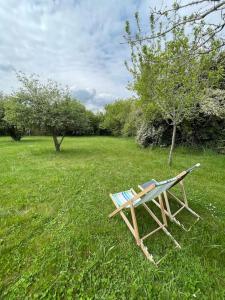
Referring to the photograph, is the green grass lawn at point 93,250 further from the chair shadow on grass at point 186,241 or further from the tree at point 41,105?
the tree at point 41,105

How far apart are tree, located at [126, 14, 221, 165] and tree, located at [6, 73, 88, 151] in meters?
3.56

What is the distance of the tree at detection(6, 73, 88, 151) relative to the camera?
8328 mm

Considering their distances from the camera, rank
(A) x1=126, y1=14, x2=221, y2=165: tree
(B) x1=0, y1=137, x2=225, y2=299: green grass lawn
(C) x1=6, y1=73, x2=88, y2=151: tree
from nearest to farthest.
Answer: (B) x1=0, y1=137, x2=225, y2=299: green grass lawn, (A) x1=126, y1=14, x2=221, y2=165: tree, (C) x1=6, y1=73, x2=88, y2=151: tree

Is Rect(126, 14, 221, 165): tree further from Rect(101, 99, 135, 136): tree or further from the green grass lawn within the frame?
Rect(101, 99, 135, 136): tree

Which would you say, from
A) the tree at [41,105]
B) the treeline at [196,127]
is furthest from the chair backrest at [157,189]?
the tree at [41,105]

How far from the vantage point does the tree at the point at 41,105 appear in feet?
27.3

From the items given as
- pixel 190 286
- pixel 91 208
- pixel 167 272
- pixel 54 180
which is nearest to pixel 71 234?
pixel 91 208

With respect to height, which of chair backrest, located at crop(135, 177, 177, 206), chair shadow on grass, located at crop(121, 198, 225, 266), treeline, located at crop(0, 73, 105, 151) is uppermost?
treeline, located at crop(0, 73, 105, 151)

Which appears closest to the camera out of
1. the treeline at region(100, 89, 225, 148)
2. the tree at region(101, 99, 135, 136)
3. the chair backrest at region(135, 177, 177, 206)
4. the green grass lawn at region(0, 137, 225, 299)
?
the green grass lawn at region(0, 137, 225, 299)

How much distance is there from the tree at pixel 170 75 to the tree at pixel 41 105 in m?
3.56

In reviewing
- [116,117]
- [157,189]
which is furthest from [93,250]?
[116,117]

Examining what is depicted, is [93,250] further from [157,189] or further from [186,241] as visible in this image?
[186,241]

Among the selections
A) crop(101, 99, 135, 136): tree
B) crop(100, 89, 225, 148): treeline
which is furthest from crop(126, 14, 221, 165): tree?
crop(101, 99, 135, 136): tree

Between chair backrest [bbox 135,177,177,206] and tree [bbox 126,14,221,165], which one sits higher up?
tree [bbox 126,14,221,165]
